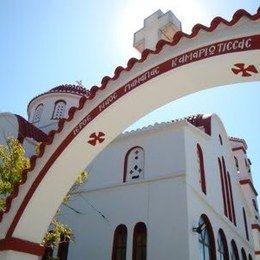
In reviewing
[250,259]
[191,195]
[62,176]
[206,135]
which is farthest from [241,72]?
A: [250,259]

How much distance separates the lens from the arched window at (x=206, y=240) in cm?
1354

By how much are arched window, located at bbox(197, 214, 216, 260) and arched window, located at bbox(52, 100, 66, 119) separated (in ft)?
33.3

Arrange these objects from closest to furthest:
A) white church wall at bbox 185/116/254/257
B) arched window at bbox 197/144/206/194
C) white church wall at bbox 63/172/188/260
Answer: white church wall at bbox 63/172/188/260
white church wall at bbox 185/116/254/257
arched window at bbox 197/144/206/194

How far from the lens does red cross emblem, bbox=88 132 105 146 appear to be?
5.70 meters

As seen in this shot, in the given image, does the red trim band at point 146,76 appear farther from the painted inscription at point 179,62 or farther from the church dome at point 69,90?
the church dome at point 69,90

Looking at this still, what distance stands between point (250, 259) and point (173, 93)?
1666 centimetres

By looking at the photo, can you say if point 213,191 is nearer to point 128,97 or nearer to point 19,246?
point 19,246

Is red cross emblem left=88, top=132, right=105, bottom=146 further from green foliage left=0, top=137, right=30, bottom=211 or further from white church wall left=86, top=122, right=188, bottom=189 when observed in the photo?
white church wall left=86, top=122, right=188, bottom=189

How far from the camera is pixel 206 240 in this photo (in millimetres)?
14172

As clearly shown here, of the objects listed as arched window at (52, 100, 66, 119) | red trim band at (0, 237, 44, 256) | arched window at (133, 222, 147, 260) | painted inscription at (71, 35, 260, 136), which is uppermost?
arched window at (52, 100, 66, 119)

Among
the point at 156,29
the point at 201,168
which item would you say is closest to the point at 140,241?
the point at 201,168

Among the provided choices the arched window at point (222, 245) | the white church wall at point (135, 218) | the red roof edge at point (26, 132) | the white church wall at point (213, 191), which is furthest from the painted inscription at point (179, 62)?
the arched window at point (222, 245)

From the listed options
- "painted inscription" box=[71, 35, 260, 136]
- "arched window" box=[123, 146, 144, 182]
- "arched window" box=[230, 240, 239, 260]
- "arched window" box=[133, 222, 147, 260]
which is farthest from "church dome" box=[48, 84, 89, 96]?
"painted inscription" box=[71, 35, 260, 136]

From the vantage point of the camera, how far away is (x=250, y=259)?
19.3 meters
